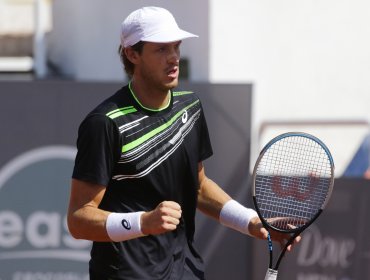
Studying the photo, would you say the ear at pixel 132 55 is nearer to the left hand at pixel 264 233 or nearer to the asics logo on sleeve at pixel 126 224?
the asics logo on sleeve at pixel 126 224

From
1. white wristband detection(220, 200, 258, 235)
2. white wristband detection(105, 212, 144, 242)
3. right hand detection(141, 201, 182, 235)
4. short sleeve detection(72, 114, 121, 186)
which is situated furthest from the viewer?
white wristband detection(220, 200, 258, 235)

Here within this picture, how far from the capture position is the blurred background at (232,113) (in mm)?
6324

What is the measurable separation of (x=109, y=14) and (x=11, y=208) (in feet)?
7.96

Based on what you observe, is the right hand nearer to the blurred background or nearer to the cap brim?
the cap brim

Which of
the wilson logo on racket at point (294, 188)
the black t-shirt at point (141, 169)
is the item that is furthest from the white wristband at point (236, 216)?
the wilson logo on racket at point (294, 188)

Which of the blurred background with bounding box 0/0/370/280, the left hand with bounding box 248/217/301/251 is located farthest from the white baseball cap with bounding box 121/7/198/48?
the blurred background with bounding box 0/0/370/280

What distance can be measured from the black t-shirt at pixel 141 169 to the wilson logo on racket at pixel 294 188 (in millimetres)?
479

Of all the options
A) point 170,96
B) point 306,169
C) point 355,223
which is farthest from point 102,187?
point 355,223

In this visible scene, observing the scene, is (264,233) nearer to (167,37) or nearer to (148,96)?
(148,96)

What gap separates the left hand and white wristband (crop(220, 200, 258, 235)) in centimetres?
3

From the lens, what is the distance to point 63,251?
20.9 ft

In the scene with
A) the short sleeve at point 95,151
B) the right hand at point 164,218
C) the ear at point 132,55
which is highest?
the ear at point 132,55

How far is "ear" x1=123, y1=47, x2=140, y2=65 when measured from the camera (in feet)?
12.7

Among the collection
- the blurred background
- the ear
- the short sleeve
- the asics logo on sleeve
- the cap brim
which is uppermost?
the cap brim
